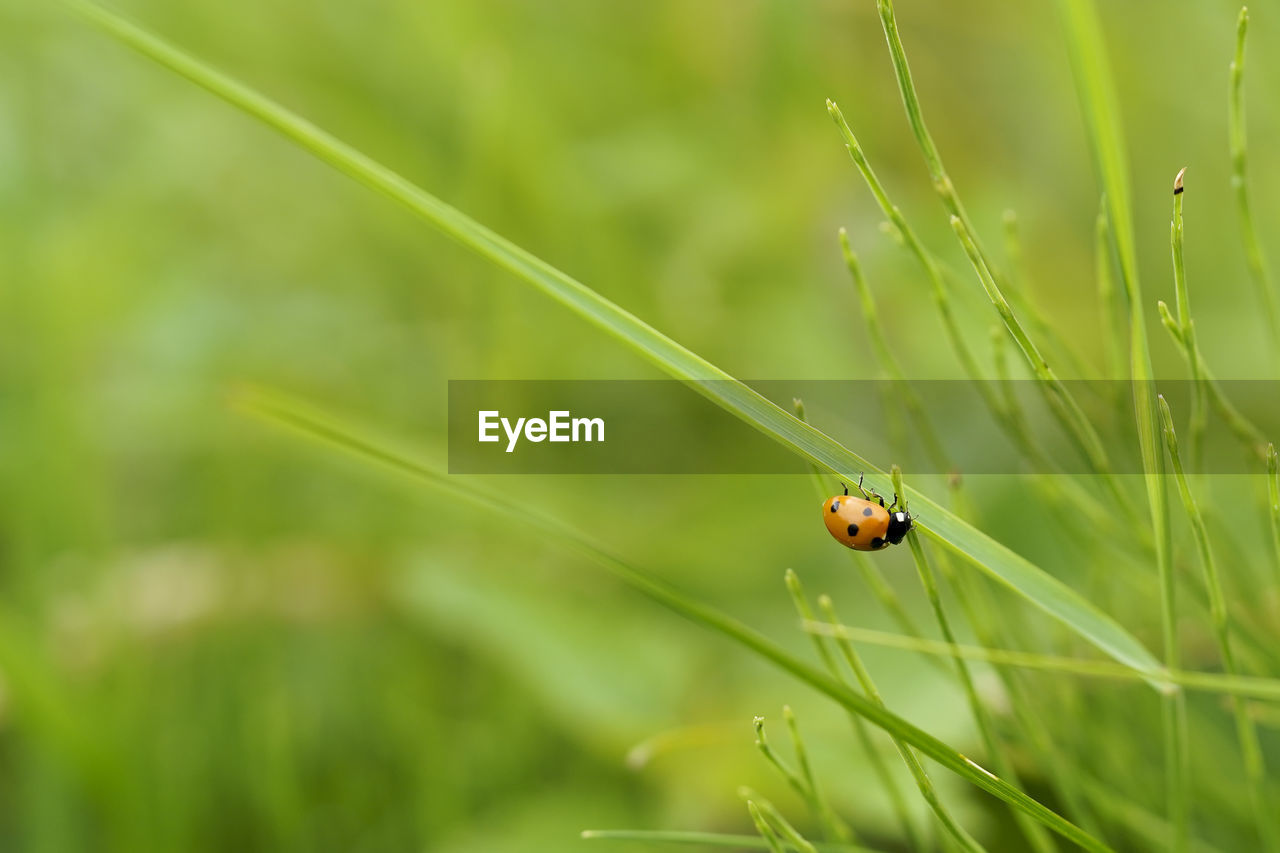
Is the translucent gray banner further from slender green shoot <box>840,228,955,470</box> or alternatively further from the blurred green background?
slender green shoot <box>840,228,955,470</box>

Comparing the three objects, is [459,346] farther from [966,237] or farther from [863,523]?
[966,237]

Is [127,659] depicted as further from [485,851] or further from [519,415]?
[519,415]

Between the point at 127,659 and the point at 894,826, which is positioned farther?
the point at 127,659

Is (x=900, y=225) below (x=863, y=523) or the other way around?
the other way around

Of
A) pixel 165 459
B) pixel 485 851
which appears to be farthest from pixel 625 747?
pixel 165 459

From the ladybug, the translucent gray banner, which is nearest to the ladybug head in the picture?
the ladybug

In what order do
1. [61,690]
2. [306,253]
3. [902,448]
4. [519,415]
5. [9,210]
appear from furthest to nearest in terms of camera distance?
[306,253] → [519,415] → [9,210] → [61,690] → [902,448]

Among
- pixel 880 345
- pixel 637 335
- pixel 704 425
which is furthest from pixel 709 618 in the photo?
pixel 704 425
